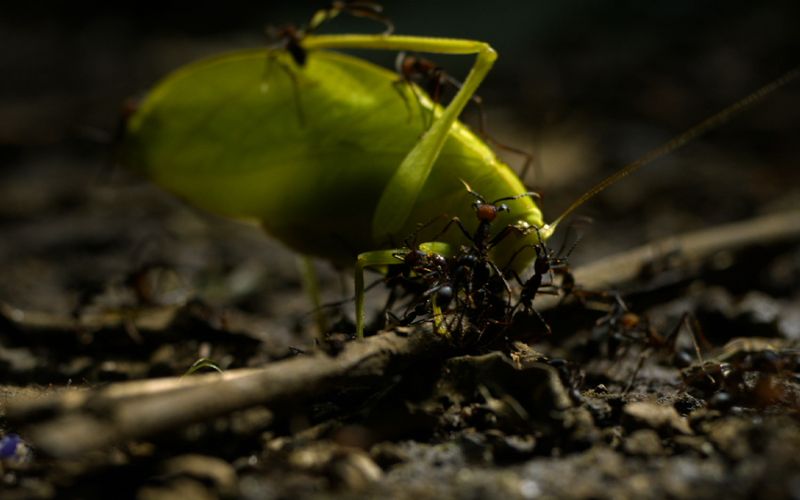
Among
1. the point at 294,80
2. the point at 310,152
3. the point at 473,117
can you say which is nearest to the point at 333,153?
the point at 310,152

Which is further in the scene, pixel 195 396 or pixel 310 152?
pixel 310 152

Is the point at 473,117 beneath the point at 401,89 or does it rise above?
above

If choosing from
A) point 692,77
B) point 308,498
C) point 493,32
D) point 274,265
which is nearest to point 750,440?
point 308,498

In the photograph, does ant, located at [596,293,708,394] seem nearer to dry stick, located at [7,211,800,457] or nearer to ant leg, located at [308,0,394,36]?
dry stick, located at [7,211,800,457]

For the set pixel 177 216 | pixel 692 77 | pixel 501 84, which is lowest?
pixel 177 216

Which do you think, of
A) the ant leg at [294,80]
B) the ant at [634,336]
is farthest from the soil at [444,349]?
the ant leg at [294,80]

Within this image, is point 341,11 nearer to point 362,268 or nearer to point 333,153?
point 333,153

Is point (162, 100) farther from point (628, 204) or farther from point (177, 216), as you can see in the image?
point (628, 204)
